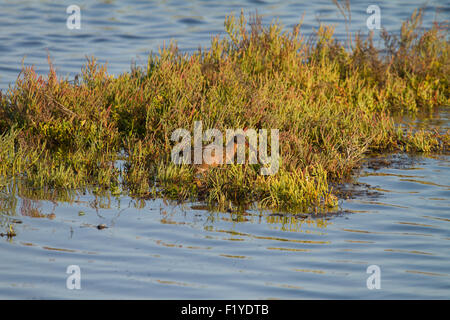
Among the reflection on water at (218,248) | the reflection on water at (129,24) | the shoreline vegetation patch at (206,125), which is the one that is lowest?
the reflection on water at (218,248)

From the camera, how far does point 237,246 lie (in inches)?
245

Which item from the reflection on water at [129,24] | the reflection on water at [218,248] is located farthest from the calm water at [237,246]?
the reflection on water at [129,24]

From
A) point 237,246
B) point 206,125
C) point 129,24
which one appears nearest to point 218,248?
point 237,246

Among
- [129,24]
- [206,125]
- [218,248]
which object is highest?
[129,24]

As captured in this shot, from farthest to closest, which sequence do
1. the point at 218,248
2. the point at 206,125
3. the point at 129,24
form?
1. the point at 129,24
2. the point at 206,125
3. the point at 218,248

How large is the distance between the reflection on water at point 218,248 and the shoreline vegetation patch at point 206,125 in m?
0.30

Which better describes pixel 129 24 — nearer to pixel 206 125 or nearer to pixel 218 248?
pixel 206 125

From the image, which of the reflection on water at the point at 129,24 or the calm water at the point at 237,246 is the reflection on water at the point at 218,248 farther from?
the reflection on water at the point at 129,24

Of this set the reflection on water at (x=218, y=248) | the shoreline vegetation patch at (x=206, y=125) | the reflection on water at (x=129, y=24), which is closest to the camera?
the reflection on water at (x=218, y=248)

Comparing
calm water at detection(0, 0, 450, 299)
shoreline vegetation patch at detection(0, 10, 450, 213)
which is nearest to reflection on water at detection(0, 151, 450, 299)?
calm water at detection(0, 0, 450, 299)

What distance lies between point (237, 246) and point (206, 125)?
8.01 ft

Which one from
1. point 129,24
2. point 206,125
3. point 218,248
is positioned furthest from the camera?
point 129,24

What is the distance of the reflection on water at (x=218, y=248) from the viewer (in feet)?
17.8
